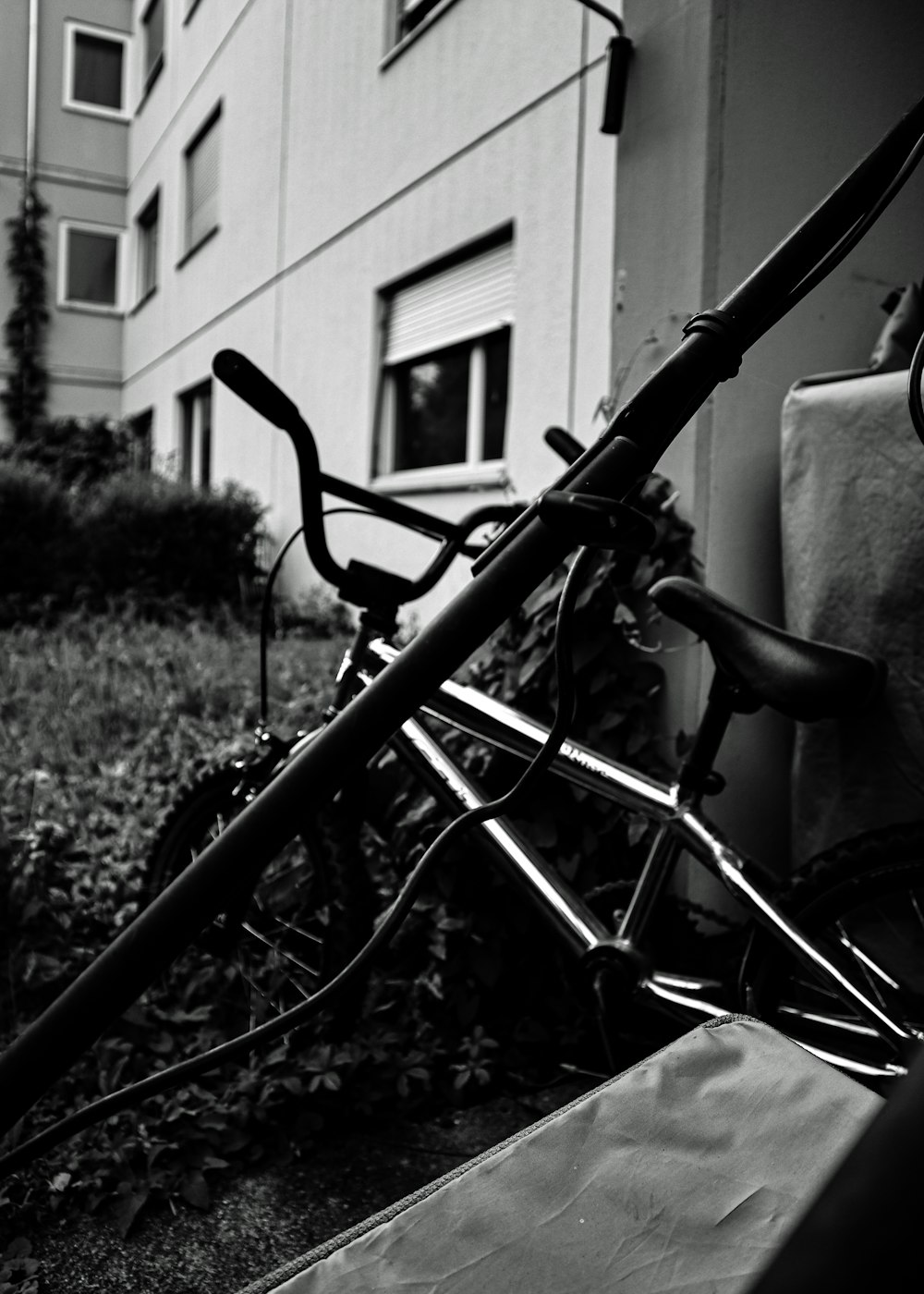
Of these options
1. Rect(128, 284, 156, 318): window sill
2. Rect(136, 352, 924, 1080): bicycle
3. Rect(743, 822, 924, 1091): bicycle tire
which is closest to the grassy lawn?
Rect(136, 352, 924, 1080): bicycle

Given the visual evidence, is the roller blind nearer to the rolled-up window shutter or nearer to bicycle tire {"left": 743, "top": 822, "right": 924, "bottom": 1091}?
bicycle tire {"left": 743, "top": 822, "right": 924, "bottom": 1091}

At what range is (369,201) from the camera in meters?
7.33

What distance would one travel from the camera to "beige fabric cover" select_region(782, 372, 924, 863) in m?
2.29

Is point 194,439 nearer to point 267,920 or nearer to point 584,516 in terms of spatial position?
point 267,920

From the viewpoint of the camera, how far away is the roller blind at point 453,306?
5902 mm

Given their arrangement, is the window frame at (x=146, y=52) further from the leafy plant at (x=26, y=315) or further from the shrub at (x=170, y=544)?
the shrub at (x=170, y=544)

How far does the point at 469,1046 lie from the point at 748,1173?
71.3 inches

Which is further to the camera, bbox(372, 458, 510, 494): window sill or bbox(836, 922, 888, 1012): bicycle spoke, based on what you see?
bbox(372, 458, 510, 494): window sill

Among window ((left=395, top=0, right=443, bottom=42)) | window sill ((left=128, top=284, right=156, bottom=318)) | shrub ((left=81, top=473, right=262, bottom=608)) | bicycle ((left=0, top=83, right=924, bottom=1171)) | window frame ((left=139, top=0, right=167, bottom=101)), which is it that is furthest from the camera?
window sill ((left=128, top=284, right=156, bottom=318))

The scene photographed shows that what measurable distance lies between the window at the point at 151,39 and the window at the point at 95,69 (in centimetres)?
141

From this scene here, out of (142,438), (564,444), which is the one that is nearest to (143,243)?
(142,438)

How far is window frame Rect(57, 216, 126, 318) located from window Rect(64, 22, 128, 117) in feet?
5.82

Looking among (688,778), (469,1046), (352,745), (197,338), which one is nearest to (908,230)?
(688,778)

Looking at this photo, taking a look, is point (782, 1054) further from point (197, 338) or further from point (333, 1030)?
point (197, 338)
